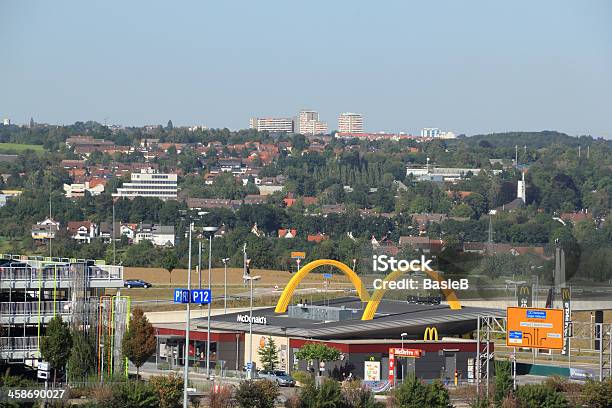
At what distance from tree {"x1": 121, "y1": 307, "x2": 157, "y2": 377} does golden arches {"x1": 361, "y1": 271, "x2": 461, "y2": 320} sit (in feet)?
41.7

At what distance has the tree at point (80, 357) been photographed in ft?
188

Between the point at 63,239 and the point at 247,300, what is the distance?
6449cm

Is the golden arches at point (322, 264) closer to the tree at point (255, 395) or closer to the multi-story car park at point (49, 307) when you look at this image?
the multi-story car park at point (49, 307)

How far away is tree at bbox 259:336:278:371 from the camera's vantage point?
6569cm

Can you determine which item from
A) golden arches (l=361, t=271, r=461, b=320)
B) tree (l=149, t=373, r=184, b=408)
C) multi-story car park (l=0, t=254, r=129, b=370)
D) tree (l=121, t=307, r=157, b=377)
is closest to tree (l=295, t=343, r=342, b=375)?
tree (l=121, t=307, r=157, b=377)

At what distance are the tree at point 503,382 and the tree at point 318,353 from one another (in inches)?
308

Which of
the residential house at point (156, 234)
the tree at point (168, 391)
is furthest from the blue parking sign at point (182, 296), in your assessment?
the residential house at point (156, 234)

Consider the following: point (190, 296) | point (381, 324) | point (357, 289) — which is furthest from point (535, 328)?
point (357, 289)

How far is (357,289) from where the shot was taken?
244 feet

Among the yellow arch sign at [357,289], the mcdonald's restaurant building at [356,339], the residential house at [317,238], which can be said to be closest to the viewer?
the mcdonald's restaurant building at [356,339]

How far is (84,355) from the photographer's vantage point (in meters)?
58.2

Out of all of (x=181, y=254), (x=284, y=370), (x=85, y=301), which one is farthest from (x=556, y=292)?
(x=181, y=254)

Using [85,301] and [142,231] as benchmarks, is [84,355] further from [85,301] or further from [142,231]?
[142,231]

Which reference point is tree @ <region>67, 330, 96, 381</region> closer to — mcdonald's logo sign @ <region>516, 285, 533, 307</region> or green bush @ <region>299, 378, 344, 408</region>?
green bush @ <region>299, 378, 344, 408</region>
